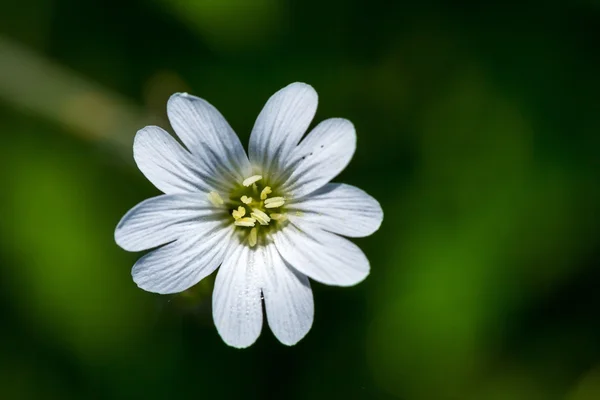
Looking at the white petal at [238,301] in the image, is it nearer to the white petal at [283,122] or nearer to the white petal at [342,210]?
the white petal at [342,210]

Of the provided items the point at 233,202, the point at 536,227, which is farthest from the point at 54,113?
the point at 536,227

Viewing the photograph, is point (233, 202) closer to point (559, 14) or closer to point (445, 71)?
point (445, 71)

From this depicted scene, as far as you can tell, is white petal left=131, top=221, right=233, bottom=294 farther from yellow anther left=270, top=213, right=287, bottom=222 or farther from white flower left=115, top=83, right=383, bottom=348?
yellow anther left=270, top=213, right=287, bottom=222

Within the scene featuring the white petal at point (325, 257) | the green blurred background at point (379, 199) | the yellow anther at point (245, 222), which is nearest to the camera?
the white petal at point (325, 257)

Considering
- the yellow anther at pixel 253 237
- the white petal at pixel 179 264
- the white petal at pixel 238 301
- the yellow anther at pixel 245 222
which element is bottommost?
the white petal at pixel 238 301

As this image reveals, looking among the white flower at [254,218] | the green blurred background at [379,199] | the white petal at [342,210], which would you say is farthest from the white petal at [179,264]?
the green blurred background at [379,199]

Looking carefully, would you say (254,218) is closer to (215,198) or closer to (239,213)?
(239,213)
